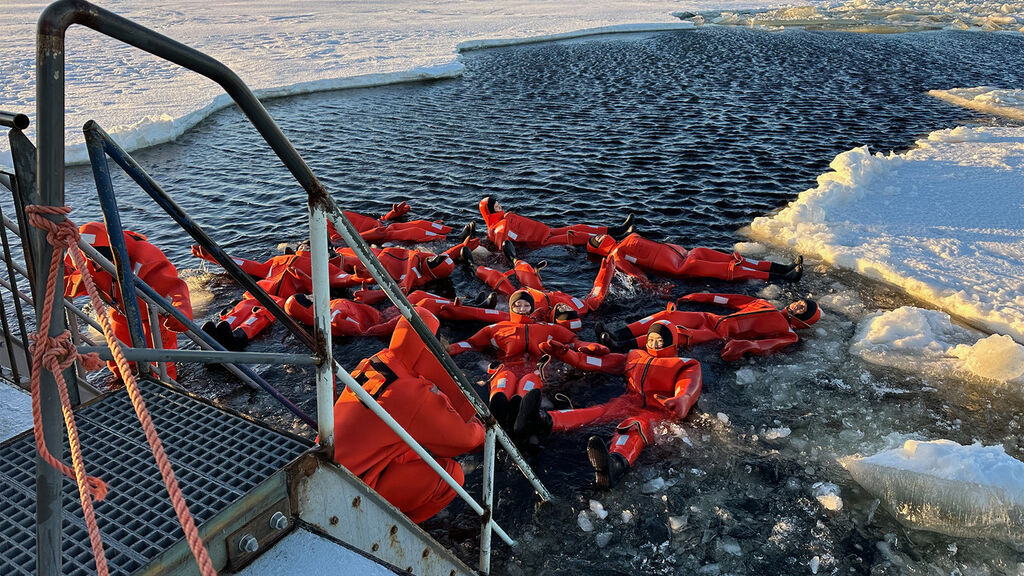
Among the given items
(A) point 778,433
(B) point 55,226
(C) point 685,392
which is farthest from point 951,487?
(B) point 55,226

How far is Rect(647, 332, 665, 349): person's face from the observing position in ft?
20.3

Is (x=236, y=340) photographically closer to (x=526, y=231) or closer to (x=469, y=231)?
(x=469, y=231)

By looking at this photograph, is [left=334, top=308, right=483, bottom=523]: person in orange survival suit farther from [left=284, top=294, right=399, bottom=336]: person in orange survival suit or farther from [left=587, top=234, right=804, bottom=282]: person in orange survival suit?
[left=587, top=234, right=804, bottom=282]: person in orange survival suit

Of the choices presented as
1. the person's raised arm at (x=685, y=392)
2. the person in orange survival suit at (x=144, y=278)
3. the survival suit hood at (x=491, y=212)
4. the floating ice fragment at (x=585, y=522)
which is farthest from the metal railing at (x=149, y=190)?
the survival suit hood at (x=491, y=212)

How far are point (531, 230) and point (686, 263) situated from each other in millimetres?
2297

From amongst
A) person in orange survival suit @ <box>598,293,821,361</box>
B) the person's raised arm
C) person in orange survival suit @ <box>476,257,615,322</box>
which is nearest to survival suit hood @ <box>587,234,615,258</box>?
person in orange survival suit @ <box>476,257,615,322</box>

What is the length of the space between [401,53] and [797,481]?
22.2 metres

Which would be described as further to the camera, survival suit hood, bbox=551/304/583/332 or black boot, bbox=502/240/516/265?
black boot, bbox=502/240/516/265

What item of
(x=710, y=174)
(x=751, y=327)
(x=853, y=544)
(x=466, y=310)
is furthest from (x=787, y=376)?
(x=710, y=174)

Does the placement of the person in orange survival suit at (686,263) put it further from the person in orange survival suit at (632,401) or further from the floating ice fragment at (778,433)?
the floating ice fragment at (778,433)

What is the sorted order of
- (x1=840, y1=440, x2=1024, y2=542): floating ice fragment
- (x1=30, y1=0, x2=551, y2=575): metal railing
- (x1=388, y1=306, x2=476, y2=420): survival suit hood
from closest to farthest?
(x1=30, y1=0, x2=551, y2=575): metal railing < (x1=388, y1=306, x2=476, y2=420): survival suit hood < (x1=840, y1=440, x2=1024, y2=542): floating ice fragment

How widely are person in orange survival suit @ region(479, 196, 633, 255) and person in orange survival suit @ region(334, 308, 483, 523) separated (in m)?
5.38

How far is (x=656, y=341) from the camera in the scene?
6191mm

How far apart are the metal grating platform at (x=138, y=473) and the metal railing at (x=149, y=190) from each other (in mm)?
312
